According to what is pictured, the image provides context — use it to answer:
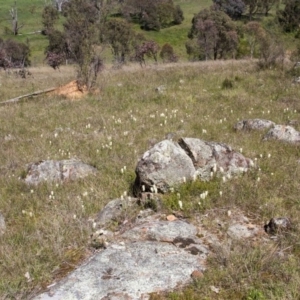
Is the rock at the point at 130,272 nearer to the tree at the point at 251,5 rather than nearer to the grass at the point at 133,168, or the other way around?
the grass at the point at 133,168

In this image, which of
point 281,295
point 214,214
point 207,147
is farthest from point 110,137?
point 281,295

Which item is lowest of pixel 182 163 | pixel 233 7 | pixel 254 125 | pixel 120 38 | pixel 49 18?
pixel 120 38

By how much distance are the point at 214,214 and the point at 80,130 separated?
641 centimetres

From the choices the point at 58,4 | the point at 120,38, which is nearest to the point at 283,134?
the point at 120,38

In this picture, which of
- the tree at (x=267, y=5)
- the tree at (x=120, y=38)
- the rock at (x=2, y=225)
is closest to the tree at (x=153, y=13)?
the tree at (x=267, y=5)

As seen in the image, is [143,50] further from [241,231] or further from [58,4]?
[58,4]

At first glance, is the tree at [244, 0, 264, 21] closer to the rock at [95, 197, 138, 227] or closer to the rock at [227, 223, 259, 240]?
the rock at [95, 197, 138, 227]

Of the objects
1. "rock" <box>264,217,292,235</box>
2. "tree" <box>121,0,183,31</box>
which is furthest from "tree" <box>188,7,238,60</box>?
"rock" <box>264,217,292,235</box>

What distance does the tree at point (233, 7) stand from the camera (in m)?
81.5

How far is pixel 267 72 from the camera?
17969 mm

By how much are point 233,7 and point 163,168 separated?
274 ft

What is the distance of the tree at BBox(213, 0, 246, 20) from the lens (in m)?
81.5

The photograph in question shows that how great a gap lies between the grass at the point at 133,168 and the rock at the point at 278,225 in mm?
143

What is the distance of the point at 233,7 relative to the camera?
82.1 meters
